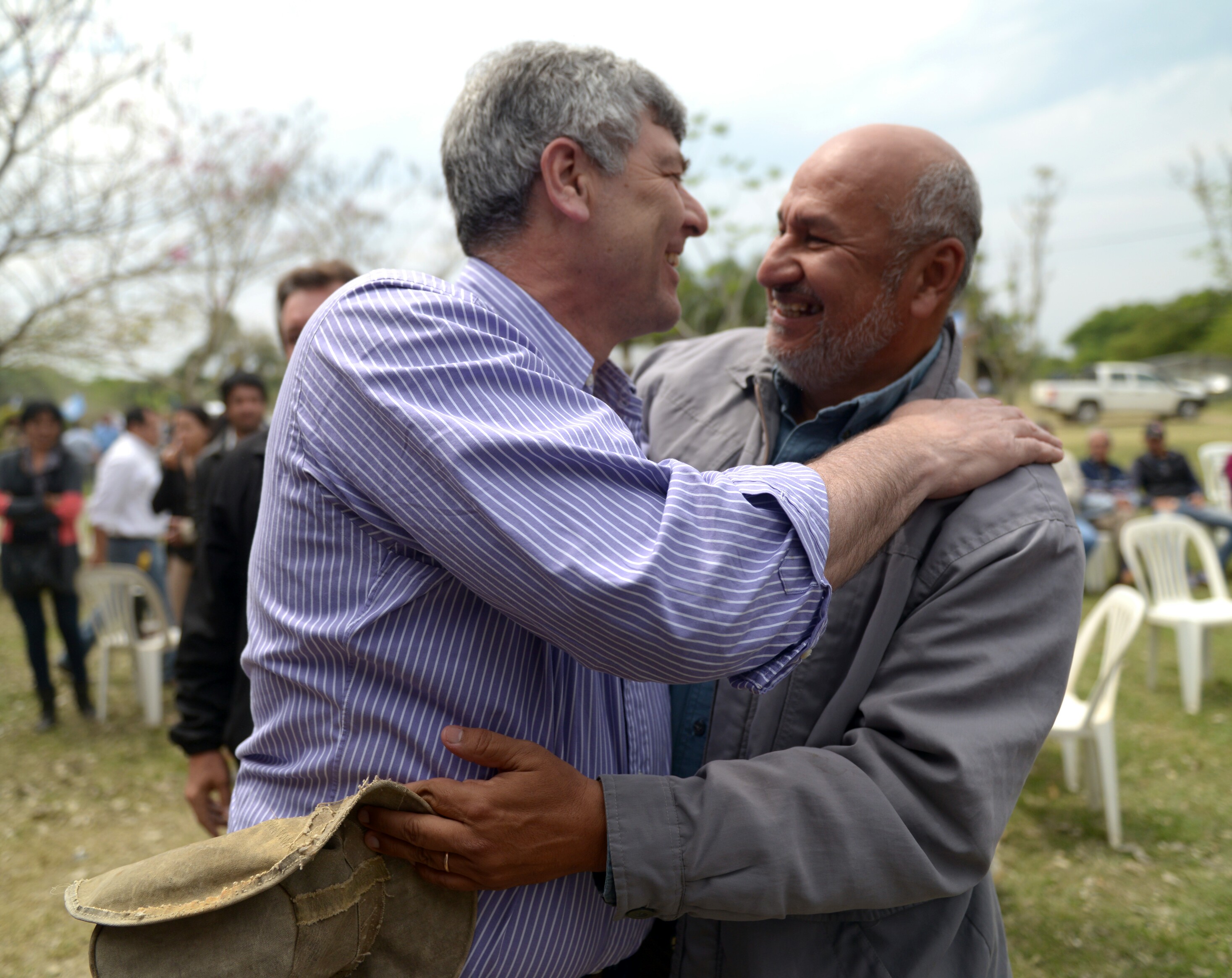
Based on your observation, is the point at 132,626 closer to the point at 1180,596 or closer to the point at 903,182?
the point at 903,182

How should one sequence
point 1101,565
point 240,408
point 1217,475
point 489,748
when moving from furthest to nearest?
point 1217,475 < point 1101,565 < point 240,408 < point 489,748

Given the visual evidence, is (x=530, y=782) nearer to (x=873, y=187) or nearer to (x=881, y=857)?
(x=881, y=857)

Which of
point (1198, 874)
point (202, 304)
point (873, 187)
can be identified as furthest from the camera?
point (202, 304)

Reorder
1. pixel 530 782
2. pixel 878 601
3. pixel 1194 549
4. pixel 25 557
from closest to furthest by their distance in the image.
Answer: pixel 530 782 → pixel 878 601 → pixel 25 557 → pixel 1194 549

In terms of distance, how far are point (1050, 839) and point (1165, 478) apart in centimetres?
872

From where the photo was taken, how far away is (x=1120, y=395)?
29891 millimetres

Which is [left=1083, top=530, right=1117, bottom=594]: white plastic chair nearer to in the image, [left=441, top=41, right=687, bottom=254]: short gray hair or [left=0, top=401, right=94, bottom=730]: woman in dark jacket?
[left=0, top=401, right=94, bottom=730]: woman in dark jacket

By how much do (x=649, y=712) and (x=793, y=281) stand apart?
1085mm

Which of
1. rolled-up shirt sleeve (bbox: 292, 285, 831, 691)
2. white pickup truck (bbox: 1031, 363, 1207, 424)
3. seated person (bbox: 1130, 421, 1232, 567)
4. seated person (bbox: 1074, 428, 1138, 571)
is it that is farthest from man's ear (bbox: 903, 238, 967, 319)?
white pickup truck (bbox: 1031, 363, 1207, 424)

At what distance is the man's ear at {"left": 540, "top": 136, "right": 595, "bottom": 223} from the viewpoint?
1.58m

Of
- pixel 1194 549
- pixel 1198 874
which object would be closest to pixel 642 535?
pixel 1198 874

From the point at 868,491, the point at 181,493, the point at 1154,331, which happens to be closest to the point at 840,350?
the point at 868,491

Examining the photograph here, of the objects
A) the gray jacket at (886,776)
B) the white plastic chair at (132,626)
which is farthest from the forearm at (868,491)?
the white plastic chair at (132,626)

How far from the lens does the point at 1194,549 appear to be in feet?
42.1
